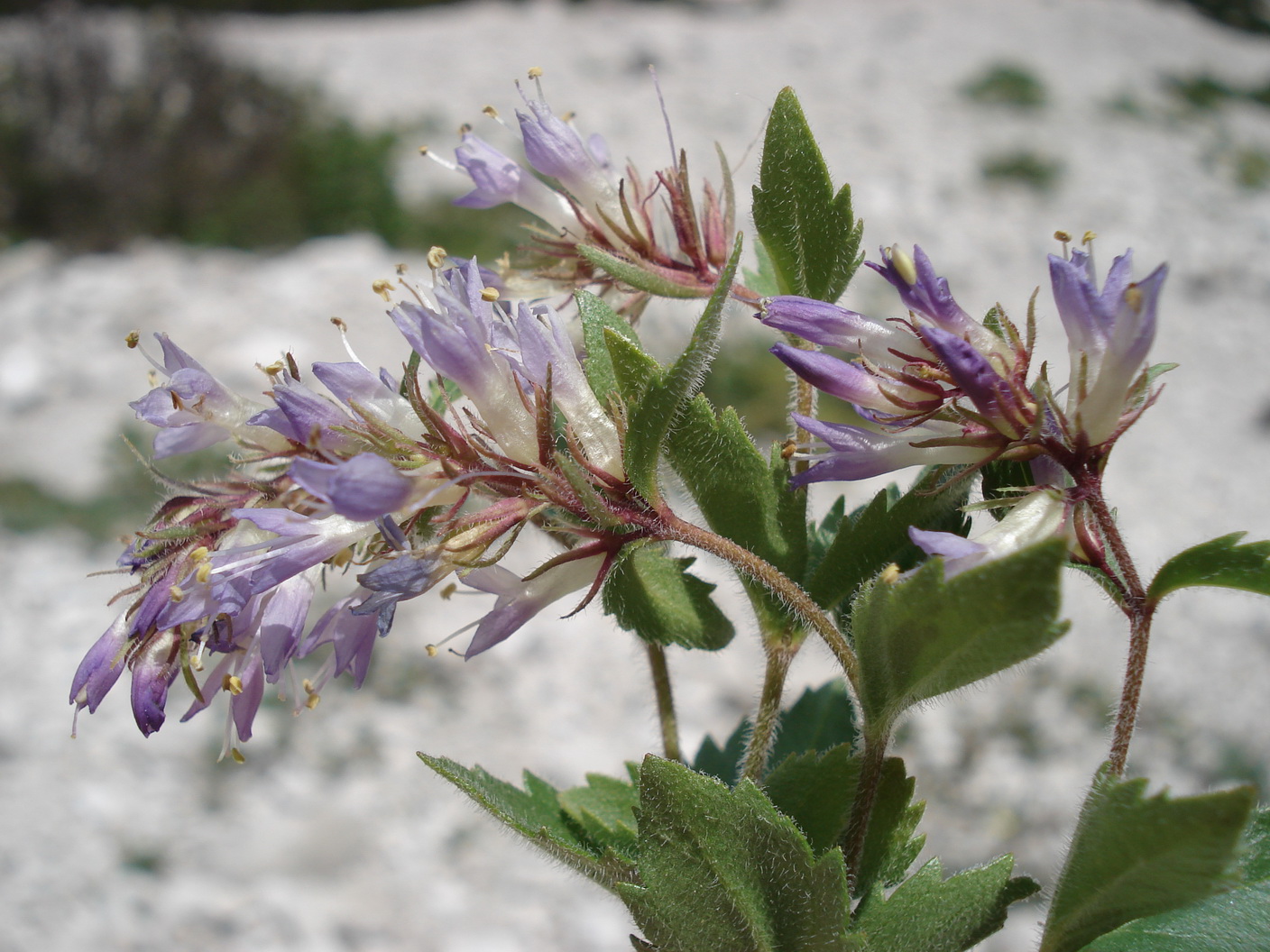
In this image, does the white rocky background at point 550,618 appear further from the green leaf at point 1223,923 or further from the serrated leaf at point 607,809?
the green leaf at point 1223,923

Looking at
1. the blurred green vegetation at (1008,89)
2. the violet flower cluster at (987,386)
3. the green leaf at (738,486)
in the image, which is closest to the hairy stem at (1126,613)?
the violet flower cluster at (987,386)

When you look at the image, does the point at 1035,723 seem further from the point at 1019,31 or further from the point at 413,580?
the point at 1019,31

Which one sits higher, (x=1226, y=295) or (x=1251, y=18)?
(x=1251, y=18)

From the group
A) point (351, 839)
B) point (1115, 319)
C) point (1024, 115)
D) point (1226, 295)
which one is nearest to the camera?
point (1115, 319)

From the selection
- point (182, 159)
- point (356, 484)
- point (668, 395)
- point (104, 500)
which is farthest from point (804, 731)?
point (182, 159)

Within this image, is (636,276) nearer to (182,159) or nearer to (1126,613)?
(1126,613)

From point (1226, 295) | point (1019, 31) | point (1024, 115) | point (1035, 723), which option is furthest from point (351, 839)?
point (1019, 31)

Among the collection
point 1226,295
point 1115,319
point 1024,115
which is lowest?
point 1226,295
